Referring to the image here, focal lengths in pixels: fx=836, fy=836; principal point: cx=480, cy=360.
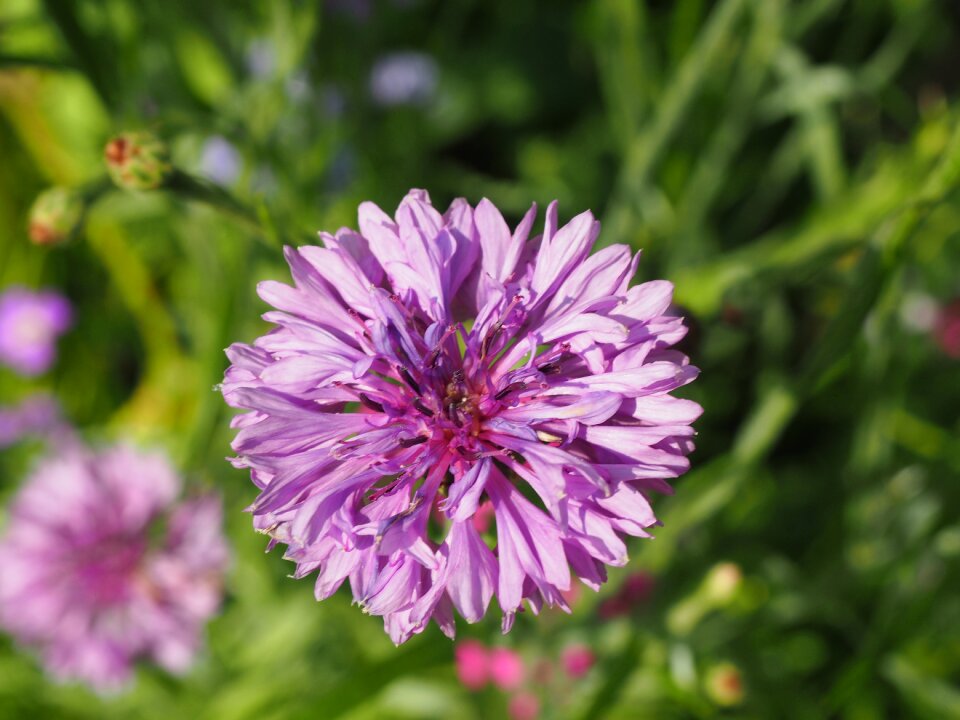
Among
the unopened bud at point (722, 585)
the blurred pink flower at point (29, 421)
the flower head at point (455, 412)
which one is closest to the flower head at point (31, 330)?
the blurred pink flower at point (29, 421)

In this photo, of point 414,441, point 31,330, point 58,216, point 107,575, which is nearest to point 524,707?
point 107,575

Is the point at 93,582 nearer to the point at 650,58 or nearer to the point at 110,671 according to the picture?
the point at 110,671

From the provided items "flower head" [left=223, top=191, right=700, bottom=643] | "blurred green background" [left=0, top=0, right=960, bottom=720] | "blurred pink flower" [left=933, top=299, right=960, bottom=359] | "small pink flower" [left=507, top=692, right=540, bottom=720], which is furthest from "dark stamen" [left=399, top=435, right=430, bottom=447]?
"blurred pink flower" [left=933, top=299, right=960, bottom=359]

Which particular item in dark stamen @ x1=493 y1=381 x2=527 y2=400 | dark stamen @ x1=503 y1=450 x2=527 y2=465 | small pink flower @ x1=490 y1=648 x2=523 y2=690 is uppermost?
dark stamen @ x1=493 y1=381 x2=527 y2=400

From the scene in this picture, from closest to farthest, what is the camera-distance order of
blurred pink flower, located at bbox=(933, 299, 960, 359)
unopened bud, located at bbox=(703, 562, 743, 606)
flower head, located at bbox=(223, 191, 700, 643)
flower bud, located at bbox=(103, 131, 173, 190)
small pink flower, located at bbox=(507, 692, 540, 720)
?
flower head, located at bbox=(223, 191, 700, 643) < flower bud, located at bbox=(103, 131, 173, 190) < unopened bud, located at bbox=(703, 562, 743, 606) < small pink flower, located at bbox=(507, 692, 540, 720) < blurred pink flower, located at bbox=(933, 299, 960, 359)

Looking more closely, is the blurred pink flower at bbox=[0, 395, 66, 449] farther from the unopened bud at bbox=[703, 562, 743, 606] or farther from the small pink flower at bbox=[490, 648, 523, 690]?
the unopened bud at bbox=[703, 562, 743, 606]

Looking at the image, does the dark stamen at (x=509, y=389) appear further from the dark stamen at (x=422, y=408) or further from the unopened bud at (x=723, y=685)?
the unopened bud at (x=723, y=685)

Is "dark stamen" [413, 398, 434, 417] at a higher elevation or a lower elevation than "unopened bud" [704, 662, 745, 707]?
higher
